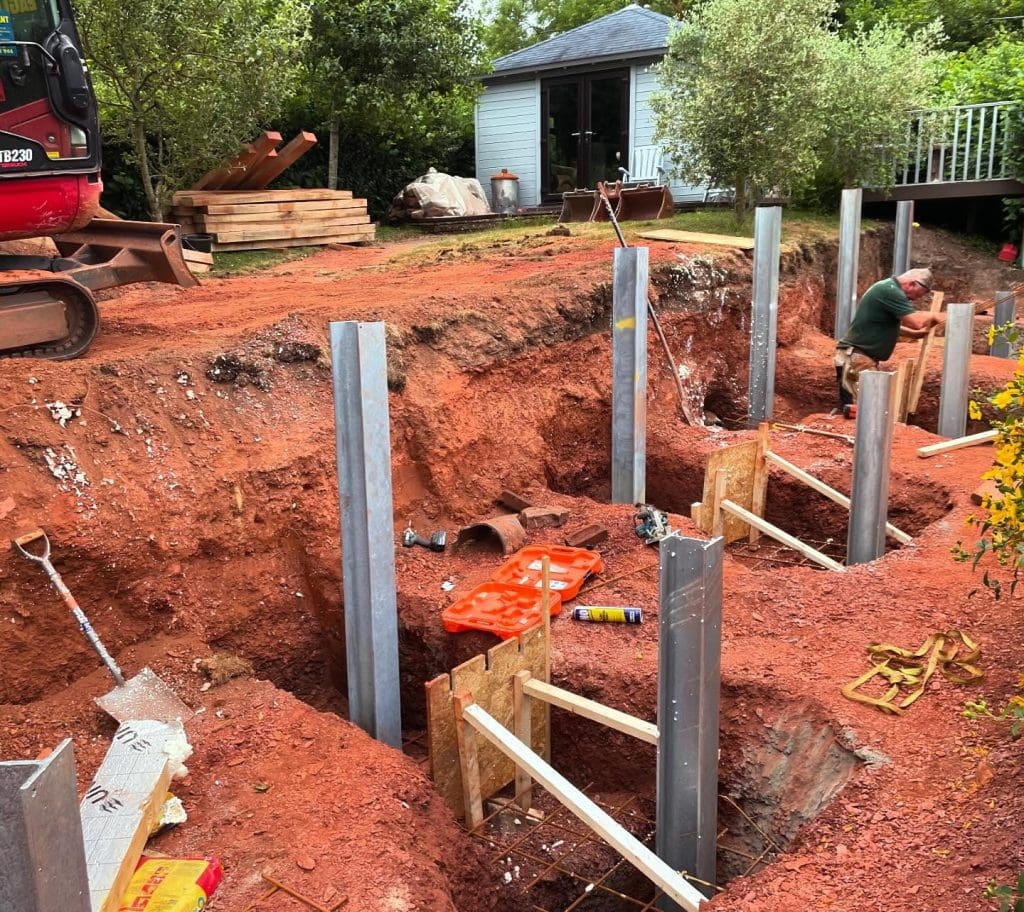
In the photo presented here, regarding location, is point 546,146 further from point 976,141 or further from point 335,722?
point 335,722

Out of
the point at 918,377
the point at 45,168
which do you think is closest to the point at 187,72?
the point at 45,168

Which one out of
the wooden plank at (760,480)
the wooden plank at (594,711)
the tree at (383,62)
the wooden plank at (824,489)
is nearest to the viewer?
the wooden plank at (594,711)

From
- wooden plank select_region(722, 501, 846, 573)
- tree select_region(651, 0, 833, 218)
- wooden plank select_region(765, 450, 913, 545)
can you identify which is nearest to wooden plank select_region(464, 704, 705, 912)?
wooden plank select_region(722, 501, 846, 573)

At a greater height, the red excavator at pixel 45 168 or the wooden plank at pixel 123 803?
the red excavator at pixel 45 168

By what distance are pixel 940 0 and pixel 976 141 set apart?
7281mm

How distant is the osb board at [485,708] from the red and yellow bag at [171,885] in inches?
54.1

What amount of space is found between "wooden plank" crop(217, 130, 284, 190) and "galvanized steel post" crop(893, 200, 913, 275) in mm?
9255

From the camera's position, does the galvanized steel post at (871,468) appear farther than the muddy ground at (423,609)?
Yes

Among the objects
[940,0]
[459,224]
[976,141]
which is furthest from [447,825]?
[940,0]

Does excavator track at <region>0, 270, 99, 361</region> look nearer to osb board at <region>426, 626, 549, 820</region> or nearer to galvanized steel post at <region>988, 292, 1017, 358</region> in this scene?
osb board at <region>426, 626, 549, 820</region>

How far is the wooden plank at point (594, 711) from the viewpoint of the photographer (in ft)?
15.5

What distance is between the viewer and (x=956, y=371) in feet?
32.0

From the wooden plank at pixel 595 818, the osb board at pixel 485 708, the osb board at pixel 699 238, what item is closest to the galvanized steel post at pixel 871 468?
the osb board at pixel 485 708

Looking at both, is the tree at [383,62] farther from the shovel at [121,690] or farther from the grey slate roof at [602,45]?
the shovel at [121,690]
